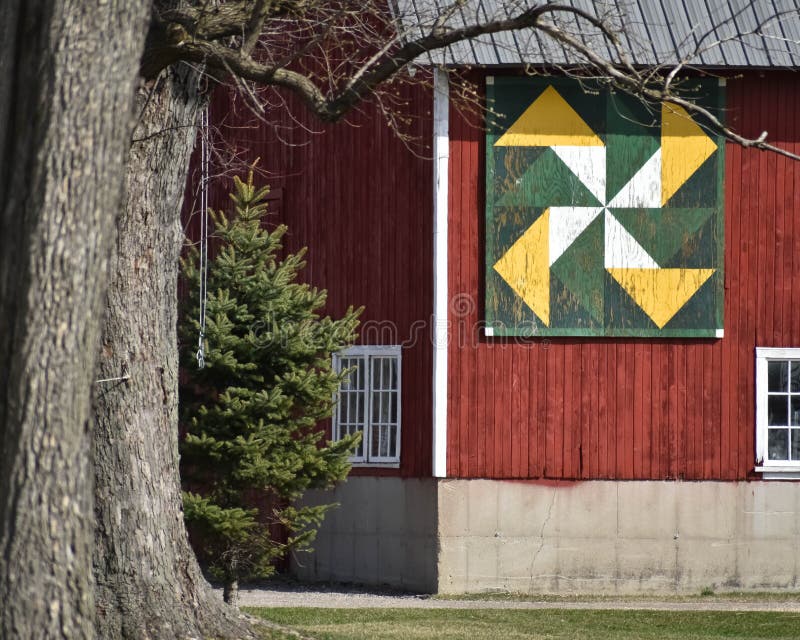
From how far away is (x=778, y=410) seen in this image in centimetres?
1677

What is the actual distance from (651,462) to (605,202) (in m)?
3.09

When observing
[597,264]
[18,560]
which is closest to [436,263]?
[597,264]

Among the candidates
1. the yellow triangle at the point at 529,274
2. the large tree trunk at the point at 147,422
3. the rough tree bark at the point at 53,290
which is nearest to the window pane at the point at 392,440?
the yellow triangle at the point at 529,274

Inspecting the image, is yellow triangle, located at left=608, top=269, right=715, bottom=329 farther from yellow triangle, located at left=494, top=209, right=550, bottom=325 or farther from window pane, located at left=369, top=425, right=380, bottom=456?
window pane, located at left=369, top=425, right=380, bottom=456

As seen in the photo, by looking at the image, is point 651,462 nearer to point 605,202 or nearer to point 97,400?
point 605,202

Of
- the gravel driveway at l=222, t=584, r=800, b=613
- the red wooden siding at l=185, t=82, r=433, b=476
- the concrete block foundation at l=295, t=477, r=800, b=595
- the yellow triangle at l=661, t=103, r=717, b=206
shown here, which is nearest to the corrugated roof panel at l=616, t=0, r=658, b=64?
the yellow triangle at l=661, t=103, r=717, b=206

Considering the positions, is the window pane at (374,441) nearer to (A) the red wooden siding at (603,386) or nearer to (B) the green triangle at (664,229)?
(A) the red wooden siding at (603,386)

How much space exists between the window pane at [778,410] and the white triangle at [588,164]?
10.3 feet

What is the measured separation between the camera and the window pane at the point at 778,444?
54.9 ft

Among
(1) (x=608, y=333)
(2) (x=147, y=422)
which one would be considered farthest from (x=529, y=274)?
(2) (x=147, y=422)

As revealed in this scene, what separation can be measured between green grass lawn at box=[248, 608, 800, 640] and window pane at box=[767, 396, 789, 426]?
2.97 meters

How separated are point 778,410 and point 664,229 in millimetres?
2561

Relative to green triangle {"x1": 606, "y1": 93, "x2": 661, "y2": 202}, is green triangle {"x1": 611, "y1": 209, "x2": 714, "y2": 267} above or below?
below

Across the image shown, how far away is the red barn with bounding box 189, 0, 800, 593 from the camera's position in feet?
53.8
